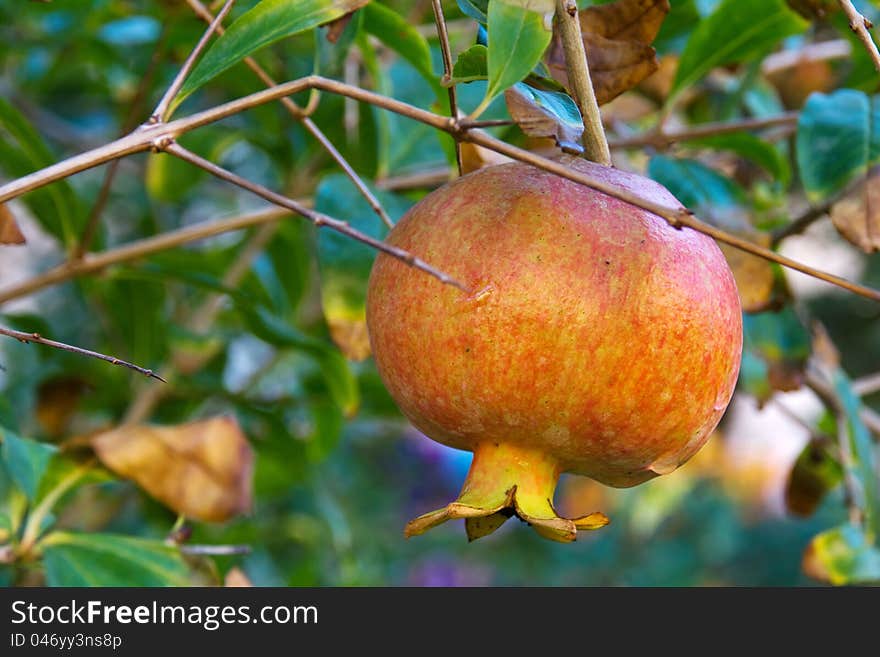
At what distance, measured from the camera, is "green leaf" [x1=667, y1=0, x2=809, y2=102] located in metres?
0.89

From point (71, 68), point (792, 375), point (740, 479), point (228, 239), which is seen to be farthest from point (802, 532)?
point (71, 68)

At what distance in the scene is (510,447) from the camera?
20.0 inches

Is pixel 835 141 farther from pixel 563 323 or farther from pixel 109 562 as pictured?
pixel 109 562

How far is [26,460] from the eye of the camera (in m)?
0.77

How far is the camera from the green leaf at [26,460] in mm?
745

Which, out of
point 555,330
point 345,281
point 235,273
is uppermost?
point 235,273

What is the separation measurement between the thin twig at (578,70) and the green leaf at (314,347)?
48 centimetres

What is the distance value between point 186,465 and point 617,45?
1.45ft

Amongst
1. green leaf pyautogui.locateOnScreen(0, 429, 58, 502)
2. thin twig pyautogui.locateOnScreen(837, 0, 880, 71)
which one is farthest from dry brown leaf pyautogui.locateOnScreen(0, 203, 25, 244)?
thin twig pyautogui.locateOnScreen(837, 0, 880, 71)

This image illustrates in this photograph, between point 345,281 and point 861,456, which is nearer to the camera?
point 345,281

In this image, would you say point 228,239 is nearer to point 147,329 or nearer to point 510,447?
point 147,329

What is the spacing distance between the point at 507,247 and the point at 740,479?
291 cm

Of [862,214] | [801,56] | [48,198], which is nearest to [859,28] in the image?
[862,214]

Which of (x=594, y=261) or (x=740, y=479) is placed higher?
(x=740, y=479)
